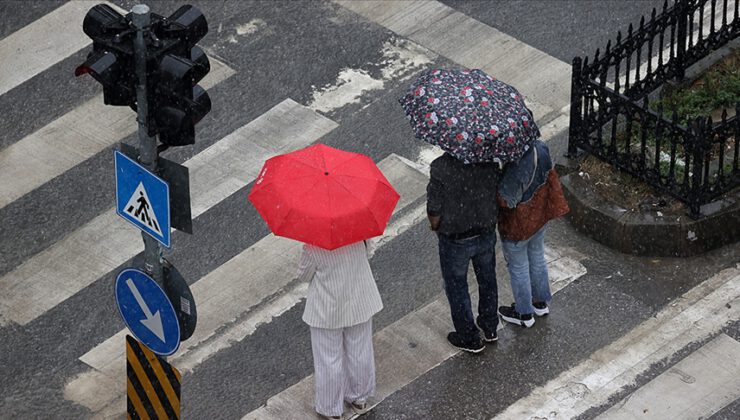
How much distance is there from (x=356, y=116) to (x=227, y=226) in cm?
175

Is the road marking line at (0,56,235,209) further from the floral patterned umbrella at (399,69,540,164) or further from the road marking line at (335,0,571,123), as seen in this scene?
the floral patterned umbrella at (399,69,540,164)

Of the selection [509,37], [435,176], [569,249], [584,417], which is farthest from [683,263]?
[509,37]

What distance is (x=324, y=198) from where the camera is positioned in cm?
928

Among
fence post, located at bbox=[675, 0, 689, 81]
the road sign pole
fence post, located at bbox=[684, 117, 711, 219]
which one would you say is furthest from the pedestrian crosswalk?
the road sign pole

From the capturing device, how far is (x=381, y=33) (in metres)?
14.1

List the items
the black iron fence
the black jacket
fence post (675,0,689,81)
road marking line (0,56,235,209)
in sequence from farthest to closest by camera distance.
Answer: road marking line (0,56,235,209)
fence post (675,0,689,81)
the black iron fence
the black jacket

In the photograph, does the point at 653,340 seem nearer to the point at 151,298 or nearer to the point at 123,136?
the point at 151,298

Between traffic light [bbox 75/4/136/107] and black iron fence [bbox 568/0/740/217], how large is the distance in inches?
178

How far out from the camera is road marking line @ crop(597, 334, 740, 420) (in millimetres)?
10062

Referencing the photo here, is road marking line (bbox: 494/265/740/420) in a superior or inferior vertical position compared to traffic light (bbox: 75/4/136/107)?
inferior

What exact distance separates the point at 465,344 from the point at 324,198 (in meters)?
1.89

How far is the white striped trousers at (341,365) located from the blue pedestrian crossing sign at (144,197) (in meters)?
1.72

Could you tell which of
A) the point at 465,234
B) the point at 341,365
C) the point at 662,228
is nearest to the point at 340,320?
the point at 341,365

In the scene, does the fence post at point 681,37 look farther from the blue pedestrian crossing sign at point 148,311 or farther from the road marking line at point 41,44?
the blue pedestrian crossing sign at point 148,311
